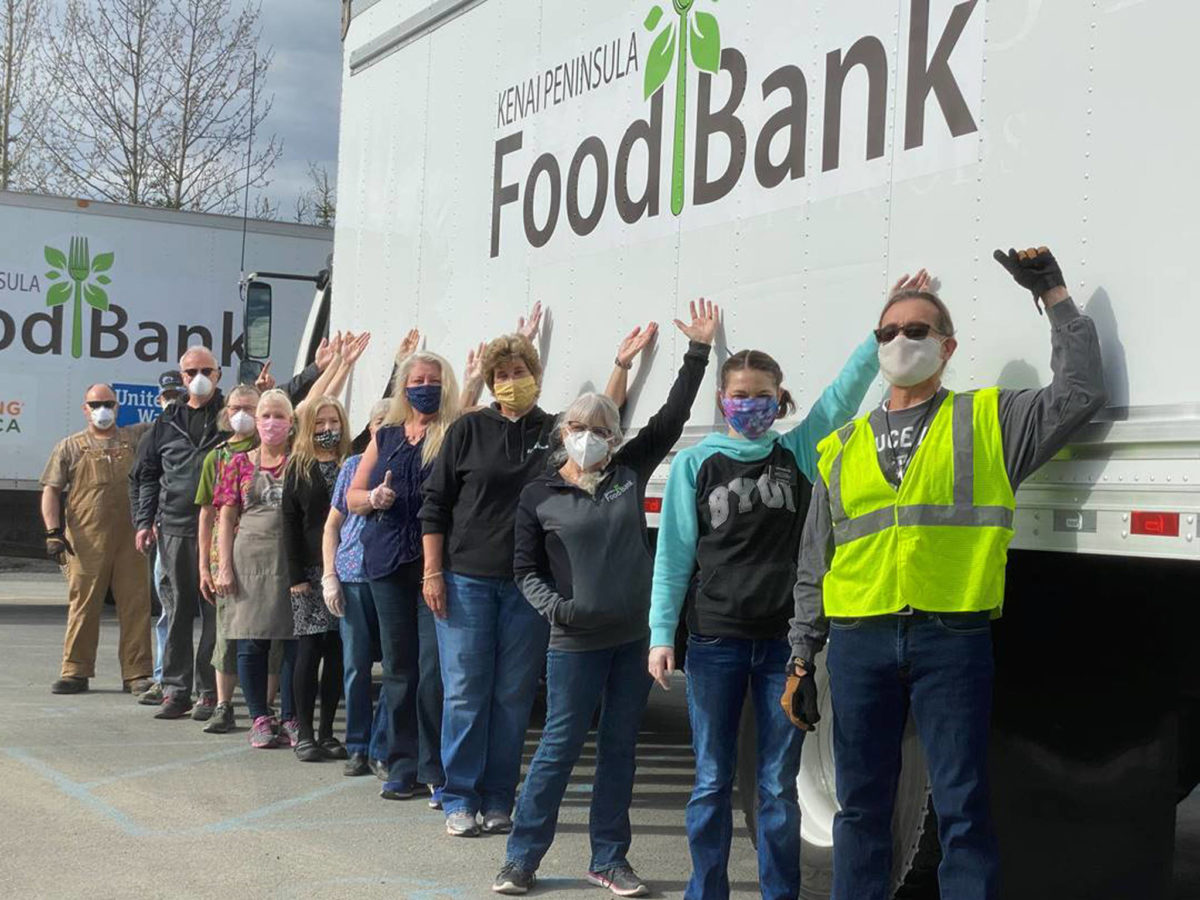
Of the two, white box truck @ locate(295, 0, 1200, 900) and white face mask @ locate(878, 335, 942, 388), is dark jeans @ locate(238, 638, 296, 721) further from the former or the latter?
white face mask @ locate(878, 335, 942, 388)

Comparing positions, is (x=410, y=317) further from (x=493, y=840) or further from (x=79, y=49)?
(x=79, y=49)

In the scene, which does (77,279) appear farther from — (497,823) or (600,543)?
(600,543)

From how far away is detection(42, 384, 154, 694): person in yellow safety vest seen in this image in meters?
9.84

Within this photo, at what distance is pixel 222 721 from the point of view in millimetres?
8633

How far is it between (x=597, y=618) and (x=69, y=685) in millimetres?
5419

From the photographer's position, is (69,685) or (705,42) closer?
(705,42)

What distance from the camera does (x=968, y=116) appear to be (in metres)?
4.37

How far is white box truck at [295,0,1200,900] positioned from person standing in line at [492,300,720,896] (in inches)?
14.3

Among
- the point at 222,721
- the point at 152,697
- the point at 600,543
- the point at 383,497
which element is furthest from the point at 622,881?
the point at 152,697

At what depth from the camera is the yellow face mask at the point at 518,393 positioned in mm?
6262

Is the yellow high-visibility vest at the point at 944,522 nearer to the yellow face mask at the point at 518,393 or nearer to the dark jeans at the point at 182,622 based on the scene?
the yellow face mask at the point at 518,393

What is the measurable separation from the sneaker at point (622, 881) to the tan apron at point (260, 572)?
9.52 ft

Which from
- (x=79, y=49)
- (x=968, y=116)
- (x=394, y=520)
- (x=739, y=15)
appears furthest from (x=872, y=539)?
(x=79, y=49)

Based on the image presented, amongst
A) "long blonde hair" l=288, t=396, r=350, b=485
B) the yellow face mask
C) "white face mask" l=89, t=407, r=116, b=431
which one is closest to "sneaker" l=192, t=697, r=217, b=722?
"long blonde hair" l=288, t=396, r=350, b=485
